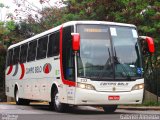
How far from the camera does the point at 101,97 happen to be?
1636 cm

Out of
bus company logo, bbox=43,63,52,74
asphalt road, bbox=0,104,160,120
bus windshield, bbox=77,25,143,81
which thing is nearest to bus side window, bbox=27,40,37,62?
bus company logo, bbox=43,63,52,74

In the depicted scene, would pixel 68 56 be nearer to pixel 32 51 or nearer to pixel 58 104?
pixel 58 104

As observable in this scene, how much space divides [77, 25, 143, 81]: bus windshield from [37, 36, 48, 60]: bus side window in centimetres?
320

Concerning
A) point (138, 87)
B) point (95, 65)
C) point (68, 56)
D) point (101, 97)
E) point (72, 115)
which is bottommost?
point (72, 115)

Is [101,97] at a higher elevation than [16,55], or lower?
lower

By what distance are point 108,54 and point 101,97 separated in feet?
5.16

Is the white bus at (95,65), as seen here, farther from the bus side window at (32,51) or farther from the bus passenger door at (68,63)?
the bus side window at (32,51)

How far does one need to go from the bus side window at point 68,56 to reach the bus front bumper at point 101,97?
26.8 inches

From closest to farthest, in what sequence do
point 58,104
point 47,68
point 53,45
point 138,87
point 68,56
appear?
point 138,87, point 68,56, point 58,104, point 53,45, point 47,68

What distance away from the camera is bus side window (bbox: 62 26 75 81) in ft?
55.1

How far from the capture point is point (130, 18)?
2577cm

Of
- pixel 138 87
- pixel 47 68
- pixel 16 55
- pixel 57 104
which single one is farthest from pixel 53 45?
pixel 16 55

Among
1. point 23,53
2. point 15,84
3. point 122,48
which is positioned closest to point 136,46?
point 122,48

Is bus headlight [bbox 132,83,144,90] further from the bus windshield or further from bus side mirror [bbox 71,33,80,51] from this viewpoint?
bus side mirror [bbox 71,33,80,51]
